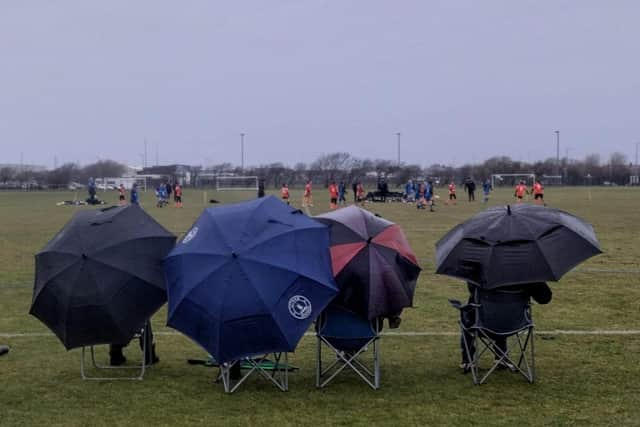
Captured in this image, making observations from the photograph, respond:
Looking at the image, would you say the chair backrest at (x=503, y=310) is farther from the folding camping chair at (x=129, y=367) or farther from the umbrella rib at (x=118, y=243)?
the folding camping chair at (x=129, y=367)

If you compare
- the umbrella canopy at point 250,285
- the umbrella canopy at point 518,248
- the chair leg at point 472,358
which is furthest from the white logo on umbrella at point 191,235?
the chair leg at point 472,358

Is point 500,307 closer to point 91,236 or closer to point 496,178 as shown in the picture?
point 91,236

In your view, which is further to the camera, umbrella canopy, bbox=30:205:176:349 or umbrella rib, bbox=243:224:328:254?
umbrella canopy, bbox=30:205:176:349

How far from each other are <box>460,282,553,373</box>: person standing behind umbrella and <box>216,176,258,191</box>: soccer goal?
84.8 meters

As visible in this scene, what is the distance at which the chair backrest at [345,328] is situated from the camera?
6938 millimetres

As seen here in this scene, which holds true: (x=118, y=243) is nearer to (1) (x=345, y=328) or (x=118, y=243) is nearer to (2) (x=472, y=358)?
(1) (x=345, y=328)

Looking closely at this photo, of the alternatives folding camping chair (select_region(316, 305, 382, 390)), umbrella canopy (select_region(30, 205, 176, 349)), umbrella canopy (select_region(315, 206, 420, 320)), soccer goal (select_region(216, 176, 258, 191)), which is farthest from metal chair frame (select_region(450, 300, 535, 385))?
soccer goal (select_region(216, 176, 258, 191))

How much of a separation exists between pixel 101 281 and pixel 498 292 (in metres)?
3.93

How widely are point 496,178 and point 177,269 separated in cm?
9451

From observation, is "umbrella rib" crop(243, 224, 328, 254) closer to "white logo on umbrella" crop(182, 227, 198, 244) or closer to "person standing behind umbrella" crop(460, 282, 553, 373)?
"white logo on umbrella" crop(182, 227, 198, 244)

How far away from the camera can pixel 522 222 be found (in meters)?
7.18

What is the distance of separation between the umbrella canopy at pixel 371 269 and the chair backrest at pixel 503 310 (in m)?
0.81

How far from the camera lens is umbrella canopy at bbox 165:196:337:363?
6.33 meters

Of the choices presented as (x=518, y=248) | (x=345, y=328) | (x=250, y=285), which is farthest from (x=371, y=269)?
(x=518, y=248)
